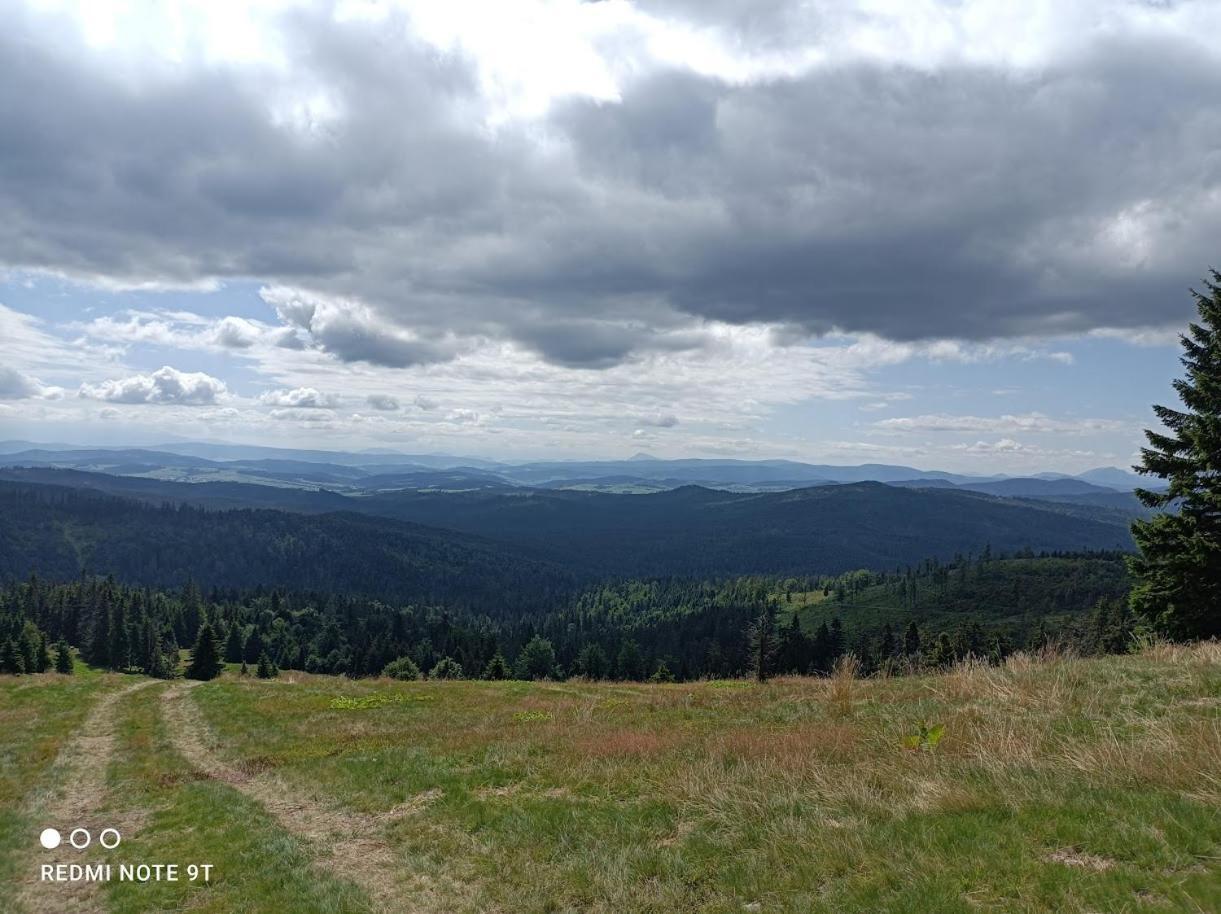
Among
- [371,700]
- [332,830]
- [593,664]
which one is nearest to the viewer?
[332,830]

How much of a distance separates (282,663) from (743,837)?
160 metres

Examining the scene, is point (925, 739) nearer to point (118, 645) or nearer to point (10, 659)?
point (10, 659)

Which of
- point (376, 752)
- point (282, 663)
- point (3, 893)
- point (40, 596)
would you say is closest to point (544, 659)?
point (282, 663)

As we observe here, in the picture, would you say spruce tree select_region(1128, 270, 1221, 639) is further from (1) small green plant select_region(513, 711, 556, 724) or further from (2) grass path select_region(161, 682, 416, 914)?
(2) grass path select_region(161, 682, 416, 914)

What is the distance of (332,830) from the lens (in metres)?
13.3

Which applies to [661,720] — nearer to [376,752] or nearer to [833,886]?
[376,752]

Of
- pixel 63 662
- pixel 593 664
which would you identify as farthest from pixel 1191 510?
pixel 63 662

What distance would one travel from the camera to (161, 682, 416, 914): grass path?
1033 centimetres

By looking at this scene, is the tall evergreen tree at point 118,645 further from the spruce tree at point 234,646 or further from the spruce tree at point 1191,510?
the spruce tree at point 1191,510

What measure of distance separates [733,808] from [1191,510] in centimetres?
2794

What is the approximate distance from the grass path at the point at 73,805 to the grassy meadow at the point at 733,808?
0.13 meters

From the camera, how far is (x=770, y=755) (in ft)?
42.6

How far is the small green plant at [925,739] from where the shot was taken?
39.2 ft

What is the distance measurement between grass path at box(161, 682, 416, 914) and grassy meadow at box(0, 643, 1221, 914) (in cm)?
8
